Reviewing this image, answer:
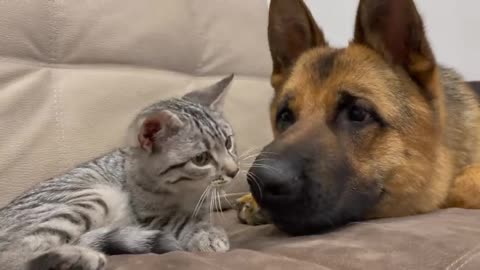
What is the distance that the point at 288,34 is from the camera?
1688 millimetres

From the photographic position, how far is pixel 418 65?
4.71ft

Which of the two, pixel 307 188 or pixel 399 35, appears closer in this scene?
pixel 307 188

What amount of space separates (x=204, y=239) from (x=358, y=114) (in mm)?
484

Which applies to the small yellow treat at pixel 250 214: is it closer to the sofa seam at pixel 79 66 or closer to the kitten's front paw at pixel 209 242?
the kitten's front paw at pixel 209 242

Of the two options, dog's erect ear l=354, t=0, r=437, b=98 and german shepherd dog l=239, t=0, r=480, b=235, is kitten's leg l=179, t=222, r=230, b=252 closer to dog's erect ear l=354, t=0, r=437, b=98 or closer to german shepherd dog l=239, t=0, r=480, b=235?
german shepherd dog l=239, t=0, r=480, b=235

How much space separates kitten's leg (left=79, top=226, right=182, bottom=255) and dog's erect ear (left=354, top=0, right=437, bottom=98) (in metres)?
0.76

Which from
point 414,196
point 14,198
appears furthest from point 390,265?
point 14,198

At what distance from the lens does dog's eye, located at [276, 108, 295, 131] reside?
1.48 m

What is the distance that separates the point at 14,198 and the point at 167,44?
0.74 metres

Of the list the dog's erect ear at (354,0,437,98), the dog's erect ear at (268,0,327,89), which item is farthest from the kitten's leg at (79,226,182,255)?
the dog's erect ear at (354,0,437,98)

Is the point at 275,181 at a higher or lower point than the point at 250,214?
higher

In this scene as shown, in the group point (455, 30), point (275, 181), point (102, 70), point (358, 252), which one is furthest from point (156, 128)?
point (455, 30)

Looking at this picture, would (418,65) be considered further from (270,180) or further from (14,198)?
(14,198)

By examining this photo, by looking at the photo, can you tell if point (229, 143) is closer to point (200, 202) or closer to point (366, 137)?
point (200, 202)
